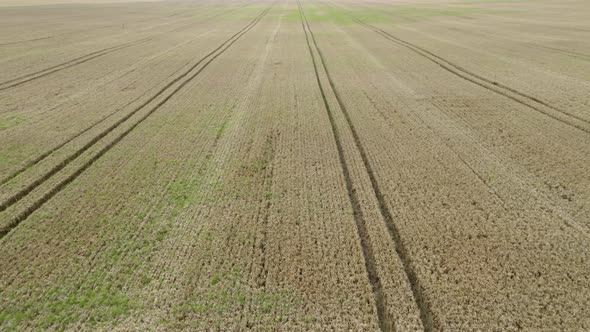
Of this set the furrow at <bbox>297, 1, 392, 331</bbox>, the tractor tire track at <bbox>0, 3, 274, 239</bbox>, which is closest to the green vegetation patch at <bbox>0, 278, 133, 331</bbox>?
the tractor tire track at <bbox>0, 3, 274, 239</bbox>

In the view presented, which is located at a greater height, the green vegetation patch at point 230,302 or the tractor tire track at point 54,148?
the tractor tire track at point 54,148

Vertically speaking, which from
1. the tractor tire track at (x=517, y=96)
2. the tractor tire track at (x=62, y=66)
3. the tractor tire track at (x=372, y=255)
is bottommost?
the tractor tire track at (x=372, y=255)

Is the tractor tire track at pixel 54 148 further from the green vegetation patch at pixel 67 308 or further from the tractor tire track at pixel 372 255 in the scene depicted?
the tractor tire track at pixel 372 255

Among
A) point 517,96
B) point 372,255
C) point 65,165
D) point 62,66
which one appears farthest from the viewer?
point 62,66

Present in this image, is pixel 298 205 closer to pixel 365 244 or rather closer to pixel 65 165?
pixel 365 244

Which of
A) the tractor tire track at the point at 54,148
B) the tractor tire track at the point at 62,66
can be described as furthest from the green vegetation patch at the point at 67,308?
the tractor tire track at the point at 62,66

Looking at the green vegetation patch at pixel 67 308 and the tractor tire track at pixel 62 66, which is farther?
the tractor tire track at pixel 62 66

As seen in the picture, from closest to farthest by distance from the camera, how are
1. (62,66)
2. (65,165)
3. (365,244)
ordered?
(365,244)
(65,165)
(62,66)

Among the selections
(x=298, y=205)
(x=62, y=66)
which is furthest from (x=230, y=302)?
(x=62, y=66)

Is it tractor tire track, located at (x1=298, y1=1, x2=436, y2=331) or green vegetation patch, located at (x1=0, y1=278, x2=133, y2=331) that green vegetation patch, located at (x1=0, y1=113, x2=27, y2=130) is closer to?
green vegetation patch, located at (x1=0, y1=278, x2=133, y2=331)
